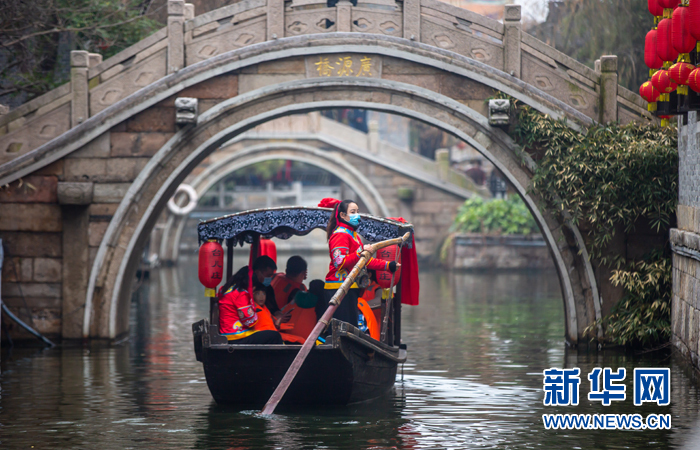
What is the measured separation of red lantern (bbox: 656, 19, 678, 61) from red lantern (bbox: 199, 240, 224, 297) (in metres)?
4.70

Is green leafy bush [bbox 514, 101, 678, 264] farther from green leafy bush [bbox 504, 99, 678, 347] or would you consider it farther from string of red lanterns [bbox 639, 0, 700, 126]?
string of red lanterns [bbox 639, 0, 700, 126]

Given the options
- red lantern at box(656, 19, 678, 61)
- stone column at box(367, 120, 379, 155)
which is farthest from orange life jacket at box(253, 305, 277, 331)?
stone column at box(367, 120, 379, 155)

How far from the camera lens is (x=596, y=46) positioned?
15578 millimetres

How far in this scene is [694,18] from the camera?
7.96 m

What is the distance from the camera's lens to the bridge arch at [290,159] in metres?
26.4

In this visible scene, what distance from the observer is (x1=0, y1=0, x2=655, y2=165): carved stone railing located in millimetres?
11180

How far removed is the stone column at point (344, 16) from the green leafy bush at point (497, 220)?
47.2 ft

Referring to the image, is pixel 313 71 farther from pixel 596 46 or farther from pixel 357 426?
pixel 596 46

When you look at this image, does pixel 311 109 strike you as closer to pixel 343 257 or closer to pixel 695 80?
pixel 343 257

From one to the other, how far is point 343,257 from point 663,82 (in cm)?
373

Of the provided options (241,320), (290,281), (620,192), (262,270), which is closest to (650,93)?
(620,192)

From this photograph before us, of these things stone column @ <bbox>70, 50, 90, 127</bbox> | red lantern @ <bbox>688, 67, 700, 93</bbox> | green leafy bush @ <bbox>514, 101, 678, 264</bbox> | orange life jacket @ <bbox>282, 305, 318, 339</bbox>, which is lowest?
orange life jacket @ <bbox>282, 305, 318, 339</bbox>

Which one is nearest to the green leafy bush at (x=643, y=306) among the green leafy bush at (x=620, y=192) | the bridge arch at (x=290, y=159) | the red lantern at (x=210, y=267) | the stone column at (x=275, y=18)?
the green leafy bush at (x=620, y=192)

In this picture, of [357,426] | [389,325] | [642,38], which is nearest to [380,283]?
[389,325]
